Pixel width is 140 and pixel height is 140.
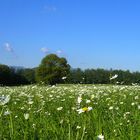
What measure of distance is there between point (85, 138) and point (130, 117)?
69.0 inches

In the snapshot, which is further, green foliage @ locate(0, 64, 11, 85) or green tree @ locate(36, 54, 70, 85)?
green tree @ locate(36, 54, 70, 85)

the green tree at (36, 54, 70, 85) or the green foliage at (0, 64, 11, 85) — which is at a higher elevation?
the green tree at (36, 54, 70, 85)

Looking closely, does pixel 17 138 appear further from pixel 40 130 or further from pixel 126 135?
pixel 126 135

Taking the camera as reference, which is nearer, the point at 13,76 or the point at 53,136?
the point at 53,136

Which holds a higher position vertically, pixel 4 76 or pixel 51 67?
pixel 51 67

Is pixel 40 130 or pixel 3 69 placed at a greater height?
pixel 3 69

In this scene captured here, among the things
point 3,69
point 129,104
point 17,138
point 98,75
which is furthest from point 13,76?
point 17,138

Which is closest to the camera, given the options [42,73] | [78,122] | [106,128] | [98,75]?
[106,128]

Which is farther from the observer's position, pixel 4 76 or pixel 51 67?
pixel 51 67

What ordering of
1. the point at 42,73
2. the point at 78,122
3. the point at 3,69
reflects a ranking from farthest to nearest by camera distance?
the point at 42,73 → the point at 3,69 → the point at 78,122

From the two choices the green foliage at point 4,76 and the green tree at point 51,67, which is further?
the green tree at point 51,67

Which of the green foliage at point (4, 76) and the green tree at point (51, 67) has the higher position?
the green tree at point (51, 67)

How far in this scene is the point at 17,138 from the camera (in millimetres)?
4168

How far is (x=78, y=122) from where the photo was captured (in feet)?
17.8
